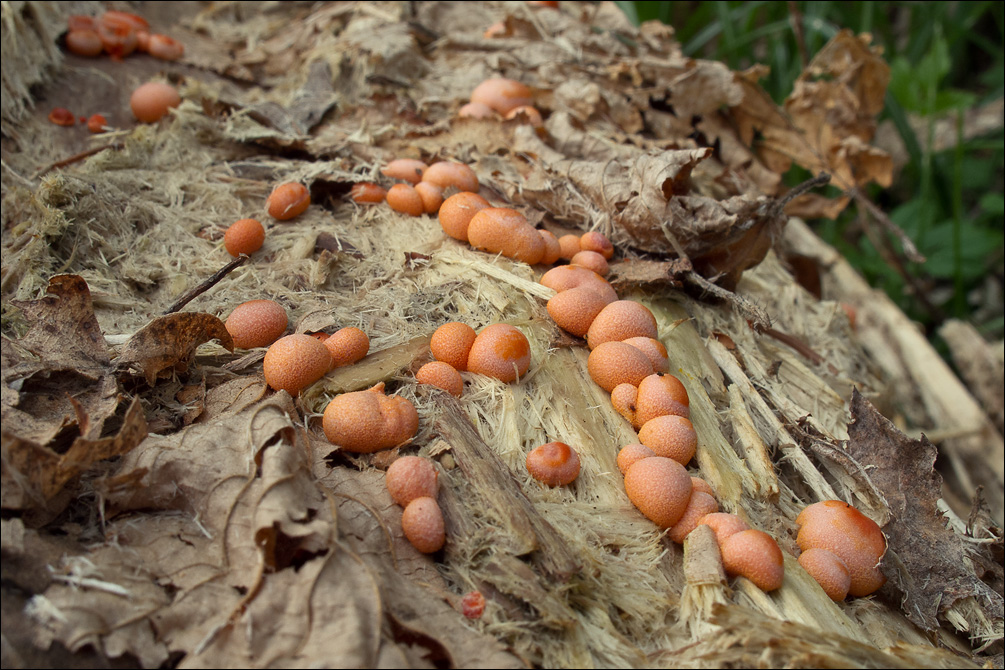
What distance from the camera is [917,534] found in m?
2.38

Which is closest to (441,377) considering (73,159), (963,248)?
(73,159)

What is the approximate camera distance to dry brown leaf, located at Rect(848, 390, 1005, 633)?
7.40 ft

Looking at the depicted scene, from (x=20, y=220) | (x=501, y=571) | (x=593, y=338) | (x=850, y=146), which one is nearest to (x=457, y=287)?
(x=593, y=338)

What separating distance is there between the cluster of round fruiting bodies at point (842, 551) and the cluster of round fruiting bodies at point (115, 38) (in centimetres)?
489

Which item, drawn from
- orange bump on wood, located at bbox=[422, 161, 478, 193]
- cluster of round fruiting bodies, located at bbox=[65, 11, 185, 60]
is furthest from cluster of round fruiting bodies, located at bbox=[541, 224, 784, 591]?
cluster of round fruiting bodies, located at bbox=[65, 11, 185, 60]

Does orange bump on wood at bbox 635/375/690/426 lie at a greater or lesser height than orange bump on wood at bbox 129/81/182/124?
lesser

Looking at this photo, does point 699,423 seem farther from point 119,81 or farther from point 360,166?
point 119,81

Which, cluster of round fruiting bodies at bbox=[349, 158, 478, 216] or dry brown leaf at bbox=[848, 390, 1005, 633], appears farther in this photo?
cluster of round fruiting bodies at bbox=[349, 158, 478, 216]

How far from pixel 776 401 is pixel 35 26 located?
4.87 m

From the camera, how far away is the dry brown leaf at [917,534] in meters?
2.26

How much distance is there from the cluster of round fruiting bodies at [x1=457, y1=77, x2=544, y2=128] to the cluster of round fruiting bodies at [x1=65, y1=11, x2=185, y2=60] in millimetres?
2200

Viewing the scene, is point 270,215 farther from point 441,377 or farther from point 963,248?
point 963,248

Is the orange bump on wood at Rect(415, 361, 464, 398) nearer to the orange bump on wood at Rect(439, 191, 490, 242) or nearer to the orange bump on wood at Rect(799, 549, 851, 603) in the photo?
the orange bump on wood at Rect(439, 191, 490, 242)

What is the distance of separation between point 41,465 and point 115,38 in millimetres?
3852
